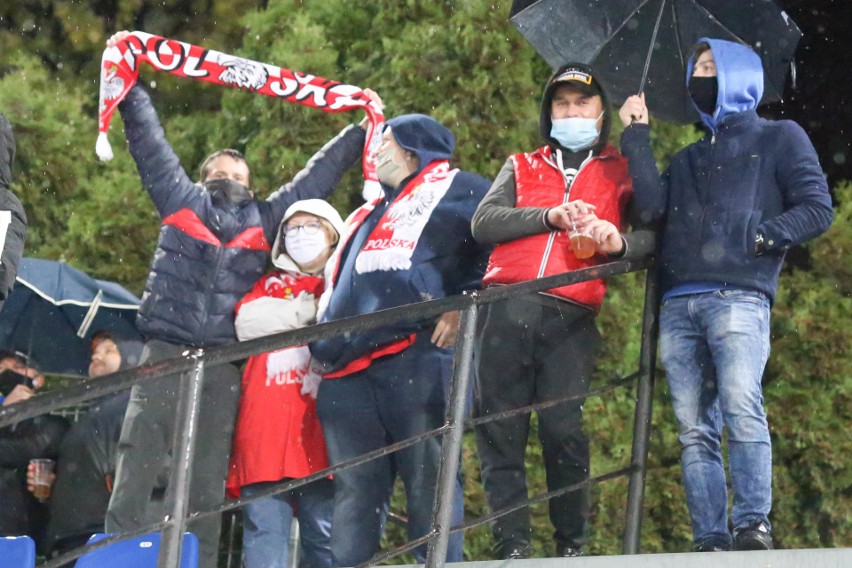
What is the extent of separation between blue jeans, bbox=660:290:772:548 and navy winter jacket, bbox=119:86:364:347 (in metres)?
1.65

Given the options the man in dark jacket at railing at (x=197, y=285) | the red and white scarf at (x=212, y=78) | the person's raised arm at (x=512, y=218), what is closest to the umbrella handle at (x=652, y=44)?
the person's raised arm at (x=512, y=218)

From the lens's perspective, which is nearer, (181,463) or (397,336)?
(181,463)

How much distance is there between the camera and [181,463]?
144 inches

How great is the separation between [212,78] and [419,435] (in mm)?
2614

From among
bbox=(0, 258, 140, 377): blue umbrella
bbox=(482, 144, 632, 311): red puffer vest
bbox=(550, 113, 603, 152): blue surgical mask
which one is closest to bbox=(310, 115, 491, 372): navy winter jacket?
bbox=(482, 144, 632, 311): red puffer vest

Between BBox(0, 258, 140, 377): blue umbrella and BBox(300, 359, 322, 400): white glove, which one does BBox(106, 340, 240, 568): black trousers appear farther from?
BBox(0, 258, 140, 377): blue umbrella

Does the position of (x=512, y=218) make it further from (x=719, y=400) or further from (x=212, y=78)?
(x=212, y=78)

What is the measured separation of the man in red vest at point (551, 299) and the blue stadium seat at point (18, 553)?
4.43ft

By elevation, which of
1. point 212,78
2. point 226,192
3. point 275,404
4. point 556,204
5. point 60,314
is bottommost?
point 275,404

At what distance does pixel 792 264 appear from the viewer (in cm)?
927

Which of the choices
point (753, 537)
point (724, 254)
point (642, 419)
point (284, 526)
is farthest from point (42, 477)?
point (753, 537)

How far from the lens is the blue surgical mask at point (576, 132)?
5.00 meters

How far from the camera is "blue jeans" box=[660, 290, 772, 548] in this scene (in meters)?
4.40

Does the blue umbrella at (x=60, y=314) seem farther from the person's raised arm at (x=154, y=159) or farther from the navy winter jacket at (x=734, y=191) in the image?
the navy winter jacket at (x=734, y=191)
